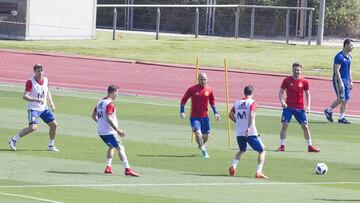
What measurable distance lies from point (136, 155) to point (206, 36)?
4308cm

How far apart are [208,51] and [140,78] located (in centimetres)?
1180

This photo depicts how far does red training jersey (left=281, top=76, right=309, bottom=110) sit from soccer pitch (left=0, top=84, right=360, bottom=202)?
113 centimetres

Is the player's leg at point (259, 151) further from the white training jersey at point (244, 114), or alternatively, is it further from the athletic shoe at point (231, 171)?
the athletic shoe at point (231, 171)

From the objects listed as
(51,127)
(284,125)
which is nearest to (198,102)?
(284,125)

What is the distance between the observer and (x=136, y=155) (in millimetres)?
26969

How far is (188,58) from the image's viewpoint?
55.3m

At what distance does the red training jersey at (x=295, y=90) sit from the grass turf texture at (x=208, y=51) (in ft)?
71.4

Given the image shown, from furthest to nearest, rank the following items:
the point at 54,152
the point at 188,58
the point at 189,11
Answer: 1. the point at 189,11
2. the point at 188,58
3. the point at 54,152

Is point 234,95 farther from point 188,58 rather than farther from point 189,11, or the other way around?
point 189,11

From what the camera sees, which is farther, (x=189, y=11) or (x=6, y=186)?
(x=189, y=11)

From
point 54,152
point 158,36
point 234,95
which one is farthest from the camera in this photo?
point 158,36

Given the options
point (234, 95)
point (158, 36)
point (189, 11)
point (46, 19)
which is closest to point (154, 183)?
point (234, 95)

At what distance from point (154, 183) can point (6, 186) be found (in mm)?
2828

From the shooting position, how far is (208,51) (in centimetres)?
5888
